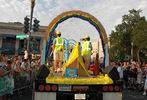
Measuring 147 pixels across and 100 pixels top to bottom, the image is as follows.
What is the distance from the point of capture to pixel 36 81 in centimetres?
373

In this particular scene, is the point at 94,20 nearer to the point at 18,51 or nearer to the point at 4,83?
the point at 4,83

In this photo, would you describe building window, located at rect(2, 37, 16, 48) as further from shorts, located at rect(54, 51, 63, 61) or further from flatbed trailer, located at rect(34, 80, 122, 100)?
flatbed trailer, located at rect(34, 80, 122, 100)

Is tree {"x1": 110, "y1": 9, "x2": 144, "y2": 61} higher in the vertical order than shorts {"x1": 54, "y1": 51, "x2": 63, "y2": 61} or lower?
higher

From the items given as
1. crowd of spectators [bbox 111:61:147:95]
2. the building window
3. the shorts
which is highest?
the building window

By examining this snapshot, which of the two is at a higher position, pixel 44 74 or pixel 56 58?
pixel 56 58

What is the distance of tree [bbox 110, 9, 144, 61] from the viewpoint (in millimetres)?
43219

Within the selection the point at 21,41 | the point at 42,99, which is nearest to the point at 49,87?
the point at 42,99

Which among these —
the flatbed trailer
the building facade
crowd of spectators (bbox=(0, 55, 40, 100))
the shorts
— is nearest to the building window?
the building facade

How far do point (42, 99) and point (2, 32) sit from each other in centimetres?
3794

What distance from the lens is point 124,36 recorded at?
43.4m

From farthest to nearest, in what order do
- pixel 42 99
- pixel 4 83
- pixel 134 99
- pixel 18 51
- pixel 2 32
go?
pixel 18 51, pixel 2 32, pixel 134 99, pixel 4 83, pixel 42 99

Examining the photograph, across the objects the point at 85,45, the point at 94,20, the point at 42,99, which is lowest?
the point at 42,99

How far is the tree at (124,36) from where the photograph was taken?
43.2 m

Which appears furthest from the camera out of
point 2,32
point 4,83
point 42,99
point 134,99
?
point 2,32
